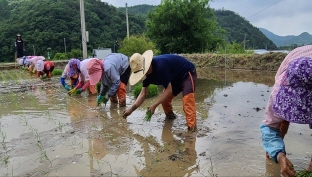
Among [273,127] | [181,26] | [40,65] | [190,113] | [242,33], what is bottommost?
[190,113]

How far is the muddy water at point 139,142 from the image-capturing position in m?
2.75

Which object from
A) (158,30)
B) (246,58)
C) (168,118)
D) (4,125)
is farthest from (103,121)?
(158,30)

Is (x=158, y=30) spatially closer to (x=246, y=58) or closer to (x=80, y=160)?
(x=246, y=58)

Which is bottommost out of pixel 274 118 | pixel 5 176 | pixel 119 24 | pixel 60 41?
pixel 5 176

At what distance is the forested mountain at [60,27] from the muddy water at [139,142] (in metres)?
28.1

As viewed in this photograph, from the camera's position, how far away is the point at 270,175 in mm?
2510

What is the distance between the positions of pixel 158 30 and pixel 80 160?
17.7 m

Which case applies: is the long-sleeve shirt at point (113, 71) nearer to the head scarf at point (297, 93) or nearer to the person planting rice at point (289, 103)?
the person planting rice at point (289, 103)

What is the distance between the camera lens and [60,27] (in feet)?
111

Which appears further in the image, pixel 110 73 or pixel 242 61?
pixel 242 61

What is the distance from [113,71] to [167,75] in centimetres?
203

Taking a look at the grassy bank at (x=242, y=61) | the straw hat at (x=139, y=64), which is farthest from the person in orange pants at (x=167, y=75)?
the grassy bank at (x=242, y=61)

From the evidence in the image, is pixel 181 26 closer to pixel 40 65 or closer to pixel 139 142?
pixel 40 65

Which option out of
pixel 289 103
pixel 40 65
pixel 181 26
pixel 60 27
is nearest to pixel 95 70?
pixel 289 103
